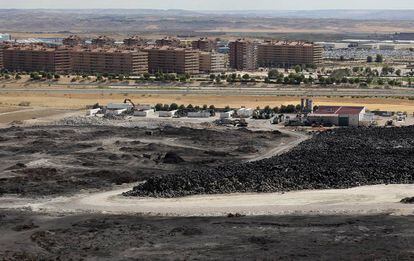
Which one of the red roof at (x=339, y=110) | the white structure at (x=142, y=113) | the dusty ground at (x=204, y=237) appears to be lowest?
the white structure at (x=142, y=113)

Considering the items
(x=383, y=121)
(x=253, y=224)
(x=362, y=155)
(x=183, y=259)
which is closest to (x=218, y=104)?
(x=383, y=121)

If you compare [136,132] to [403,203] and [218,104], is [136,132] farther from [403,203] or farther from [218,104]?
[403,203]

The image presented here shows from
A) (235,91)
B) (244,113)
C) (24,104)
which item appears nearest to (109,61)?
(235,91)

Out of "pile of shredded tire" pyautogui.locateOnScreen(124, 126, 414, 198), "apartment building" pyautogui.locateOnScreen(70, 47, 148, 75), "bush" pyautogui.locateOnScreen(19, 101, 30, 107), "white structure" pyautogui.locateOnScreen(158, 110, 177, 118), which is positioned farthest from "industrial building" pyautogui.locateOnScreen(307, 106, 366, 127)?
"apartment building" pyautogui.locateOnScreen(70, 47, 148, 75)

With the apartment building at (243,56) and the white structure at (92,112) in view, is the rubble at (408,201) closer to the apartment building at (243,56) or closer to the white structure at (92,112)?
the white structure at (92,112)

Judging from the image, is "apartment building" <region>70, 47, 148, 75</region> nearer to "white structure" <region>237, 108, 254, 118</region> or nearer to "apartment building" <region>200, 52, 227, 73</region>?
"apartment building" <region>200, 52, 227, 73</region>

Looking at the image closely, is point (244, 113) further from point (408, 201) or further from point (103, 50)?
point (103, 50)

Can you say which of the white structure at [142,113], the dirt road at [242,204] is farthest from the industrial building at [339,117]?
the dirt road at [242,204]
